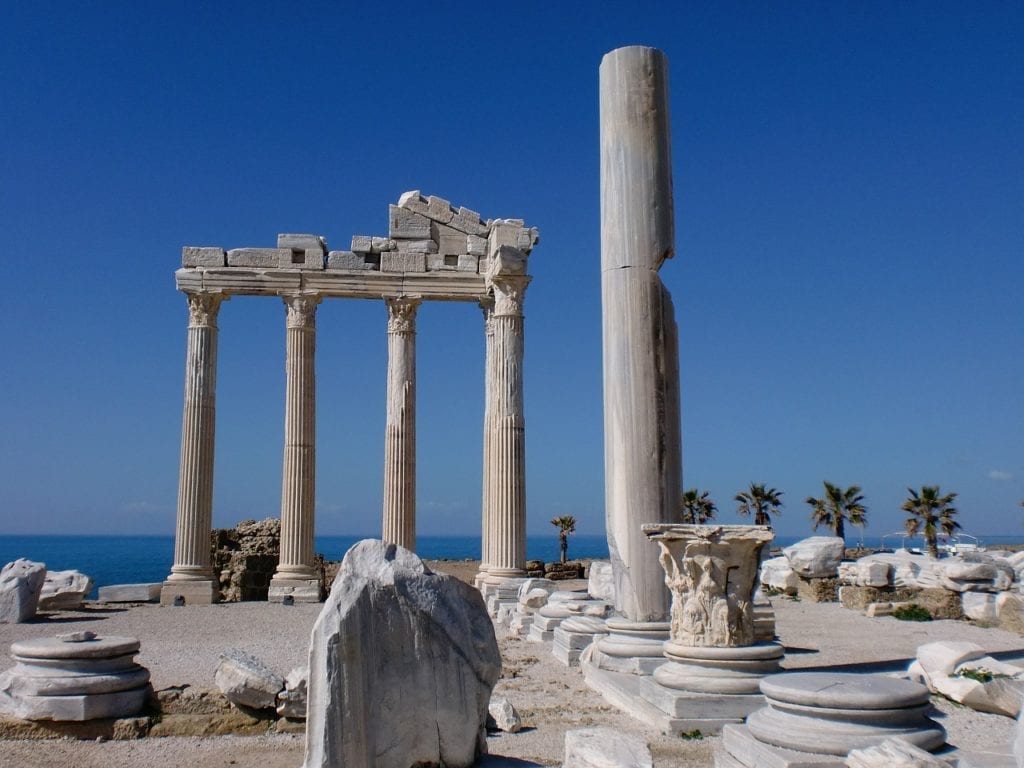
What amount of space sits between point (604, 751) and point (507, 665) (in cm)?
719

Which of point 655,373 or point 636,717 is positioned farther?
point 655,373

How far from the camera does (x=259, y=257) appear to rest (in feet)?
86.0

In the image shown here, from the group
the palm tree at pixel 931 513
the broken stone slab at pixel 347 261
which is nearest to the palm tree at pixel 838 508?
the palm tree at pixel 931 513

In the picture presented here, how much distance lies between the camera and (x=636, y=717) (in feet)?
34.1

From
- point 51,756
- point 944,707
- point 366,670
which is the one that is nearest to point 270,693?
point 51,756

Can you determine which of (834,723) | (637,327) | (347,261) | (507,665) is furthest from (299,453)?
(834,723)

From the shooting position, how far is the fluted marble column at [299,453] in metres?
25.5

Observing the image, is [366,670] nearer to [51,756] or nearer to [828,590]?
[51,756]

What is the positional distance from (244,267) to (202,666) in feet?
47.2

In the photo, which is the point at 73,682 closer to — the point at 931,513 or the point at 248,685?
the point at 248,685

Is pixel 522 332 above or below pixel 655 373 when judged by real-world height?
above

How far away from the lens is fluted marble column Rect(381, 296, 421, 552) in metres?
25.7

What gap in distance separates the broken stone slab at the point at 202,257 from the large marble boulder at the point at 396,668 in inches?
799


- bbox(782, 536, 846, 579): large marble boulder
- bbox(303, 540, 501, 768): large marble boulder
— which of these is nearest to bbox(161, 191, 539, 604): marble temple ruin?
bbox(782, 536, 846, 579): large marble boulder
